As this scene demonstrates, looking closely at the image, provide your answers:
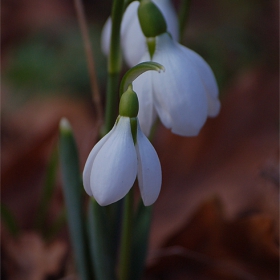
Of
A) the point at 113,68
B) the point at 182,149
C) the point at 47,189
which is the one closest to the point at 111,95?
the point at 113,68

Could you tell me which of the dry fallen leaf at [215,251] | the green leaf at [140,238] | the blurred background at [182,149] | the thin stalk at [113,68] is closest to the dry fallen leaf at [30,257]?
the blurred background at [182,149]

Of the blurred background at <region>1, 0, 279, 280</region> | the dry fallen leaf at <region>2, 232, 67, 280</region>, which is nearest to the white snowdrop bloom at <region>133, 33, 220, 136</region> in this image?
the blurred background at <region>1, 0, 279, 280</region>

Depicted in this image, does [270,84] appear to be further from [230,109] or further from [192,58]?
[192,58]

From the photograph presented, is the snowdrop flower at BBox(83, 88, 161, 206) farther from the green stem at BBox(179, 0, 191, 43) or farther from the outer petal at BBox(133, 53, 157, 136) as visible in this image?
the green stem at BBox(179, 0, 191, 43)

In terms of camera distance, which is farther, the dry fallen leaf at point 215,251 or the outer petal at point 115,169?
the dry fallen leaf at point 215,251

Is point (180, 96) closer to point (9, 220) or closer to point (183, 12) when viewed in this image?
point (183, 12)

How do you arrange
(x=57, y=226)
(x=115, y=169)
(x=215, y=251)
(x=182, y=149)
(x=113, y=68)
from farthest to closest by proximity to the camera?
(x=182, y=149) < (x=57, y=226) < (x=215, y=251) < (x=113, y=68) < (x=115, y=169)

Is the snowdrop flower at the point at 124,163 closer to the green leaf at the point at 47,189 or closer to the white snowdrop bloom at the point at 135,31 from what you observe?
the white snowdrop bloom at the point at 135,31
